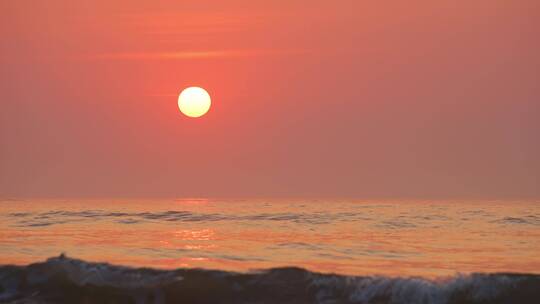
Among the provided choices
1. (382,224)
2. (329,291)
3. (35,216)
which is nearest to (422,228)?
(382,224)

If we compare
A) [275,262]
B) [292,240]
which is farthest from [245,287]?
[292,240]

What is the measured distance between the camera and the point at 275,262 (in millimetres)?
29688

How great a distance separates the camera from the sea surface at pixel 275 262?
25797mm

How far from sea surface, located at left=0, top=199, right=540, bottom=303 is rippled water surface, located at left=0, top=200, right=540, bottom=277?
0.05m

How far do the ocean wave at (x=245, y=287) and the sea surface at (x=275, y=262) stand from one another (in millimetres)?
33

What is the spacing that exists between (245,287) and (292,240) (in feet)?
34.5

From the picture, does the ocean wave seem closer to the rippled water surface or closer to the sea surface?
the sea surface

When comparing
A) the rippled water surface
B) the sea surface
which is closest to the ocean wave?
the sea surface

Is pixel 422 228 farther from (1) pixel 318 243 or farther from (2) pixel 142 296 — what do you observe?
(2) pixel 142 296

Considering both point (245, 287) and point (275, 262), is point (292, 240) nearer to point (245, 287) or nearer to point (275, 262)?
point (275, 262)

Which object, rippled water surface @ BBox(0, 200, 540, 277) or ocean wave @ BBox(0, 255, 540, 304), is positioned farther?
rippled water surface @ BBox(0, 200, 540, 277)

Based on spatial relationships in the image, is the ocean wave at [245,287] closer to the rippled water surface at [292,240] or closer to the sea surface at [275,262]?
the sea surface at [275,262]

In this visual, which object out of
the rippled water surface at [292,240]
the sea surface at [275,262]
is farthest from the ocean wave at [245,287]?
the rippled water surface at [292,240]

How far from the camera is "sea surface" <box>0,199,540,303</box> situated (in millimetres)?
25797
